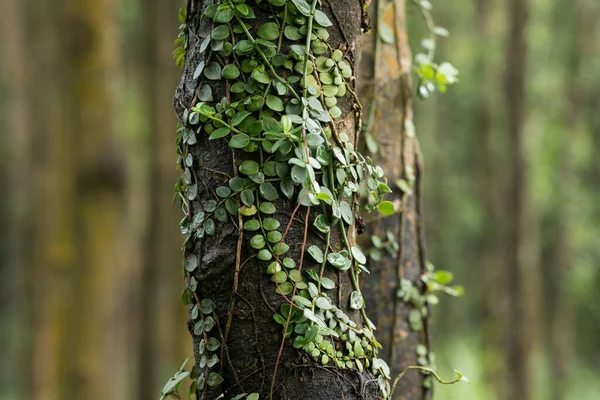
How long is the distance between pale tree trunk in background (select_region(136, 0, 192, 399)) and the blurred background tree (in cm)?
3

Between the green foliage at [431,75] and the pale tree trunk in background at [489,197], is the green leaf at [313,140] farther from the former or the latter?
the pale tree trunk in background at [489,197]

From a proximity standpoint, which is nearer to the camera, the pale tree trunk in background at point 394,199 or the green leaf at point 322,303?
the green leaf at point 322,303

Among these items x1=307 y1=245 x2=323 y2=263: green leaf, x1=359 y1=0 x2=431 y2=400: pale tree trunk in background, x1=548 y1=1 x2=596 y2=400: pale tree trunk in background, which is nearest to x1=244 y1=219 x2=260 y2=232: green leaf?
x1=307 y1=245 x2=323 y2=263: green leaf

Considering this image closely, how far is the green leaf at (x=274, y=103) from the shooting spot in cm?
133

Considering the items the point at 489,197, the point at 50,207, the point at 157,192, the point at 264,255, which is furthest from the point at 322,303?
the point at 489,197

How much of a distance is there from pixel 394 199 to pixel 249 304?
106cm

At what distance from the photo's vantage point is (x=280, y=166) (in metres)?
1.33

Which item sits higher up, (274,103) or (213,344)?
(274,103)

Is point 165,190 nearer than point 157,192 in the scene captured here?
No

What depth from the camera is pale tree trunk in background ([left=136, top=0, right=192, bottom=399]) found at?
8.16 meters

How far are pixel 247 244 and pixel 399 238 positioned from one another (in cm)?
106

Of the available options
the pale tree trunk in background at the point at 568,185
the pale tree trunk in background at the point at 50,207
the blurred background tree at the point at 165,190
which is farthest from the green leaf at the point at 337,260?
the pale tree trunk in background at the point at 568,185

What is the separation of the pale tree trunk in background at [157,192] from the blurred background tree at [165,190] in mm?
27

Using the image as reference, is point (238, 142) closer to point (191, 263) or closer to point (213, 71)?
point (213, 71)
